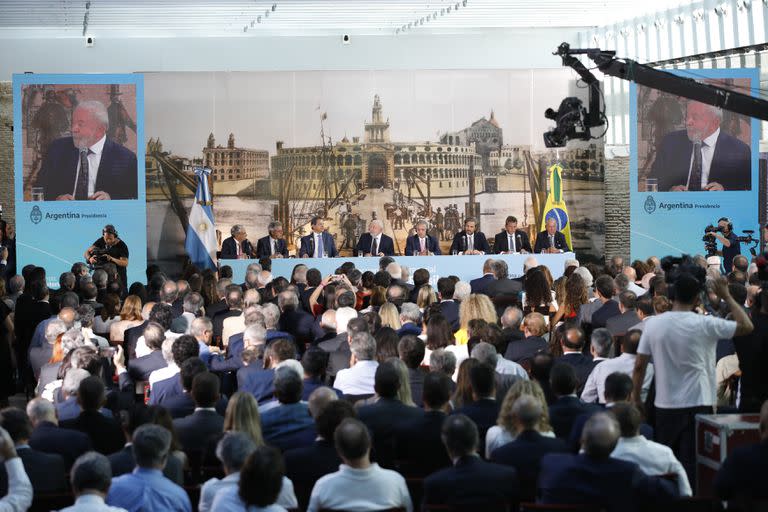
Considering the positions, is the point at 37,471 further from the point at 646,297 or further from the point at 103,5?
the point at 103,5

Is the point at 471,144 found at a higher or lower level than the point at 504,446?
higher

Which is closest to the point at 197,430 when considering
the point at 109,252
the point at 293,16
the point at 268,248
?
the point at 109,252

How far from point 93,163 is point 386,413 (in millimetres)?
10813

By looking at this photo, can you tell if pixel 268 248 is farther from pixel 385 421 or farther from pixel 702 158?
pixel 385 421

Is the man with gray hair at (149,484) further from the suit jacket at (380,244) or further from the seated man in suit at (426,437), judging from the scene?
the suit jacket at (380,244)

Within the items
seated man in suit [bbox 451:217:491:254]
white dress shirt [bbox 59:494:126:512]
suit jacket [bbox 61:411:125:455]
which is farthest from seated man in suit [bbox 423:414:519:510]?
seated man in suit [bbox 451:217:491:254]

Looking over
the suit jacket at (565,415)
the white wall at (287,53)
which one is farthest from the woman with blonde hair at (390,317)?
the white wall at (287,53)

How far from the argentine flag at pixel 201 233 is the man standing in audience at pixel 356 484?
519 inches

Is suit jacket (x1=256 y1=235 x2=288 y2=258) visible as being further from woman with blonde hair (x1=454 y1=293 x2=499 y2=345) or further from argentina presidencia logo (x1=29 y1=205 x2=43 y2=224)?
woman with blonde hair (x1=454 y1=293 x2=499 y2=345)

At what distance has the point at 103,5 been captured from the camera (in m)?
19.0

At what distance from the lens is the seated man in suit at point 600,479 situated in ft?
16.5

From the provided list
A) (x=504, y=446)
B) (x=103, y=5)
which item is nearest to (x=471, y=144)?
(x=103, y=5)

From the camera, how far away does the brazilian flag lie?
67.9ft

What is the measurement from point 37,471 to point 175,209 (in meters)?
15.5
